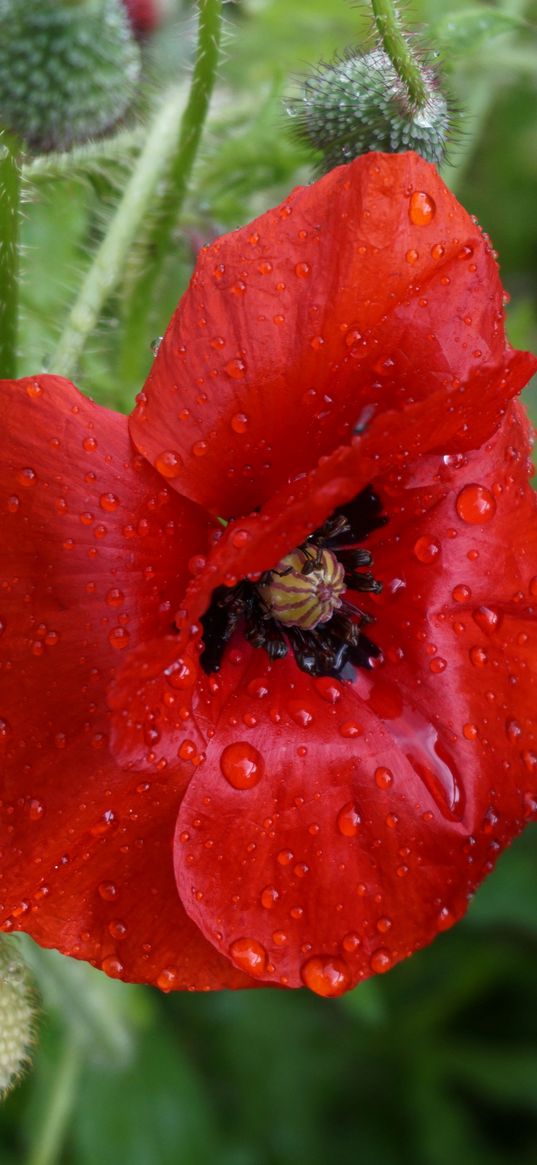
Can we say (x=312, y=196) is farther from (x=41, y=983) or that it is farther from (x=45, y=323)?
(x=41, y=983)

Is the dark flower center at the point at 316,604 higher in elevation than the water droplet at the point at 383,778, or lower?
higher

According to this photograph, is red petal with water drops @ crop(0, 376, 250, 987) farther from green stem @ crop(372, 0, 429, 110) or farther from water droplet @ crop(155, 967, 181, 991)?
green stem @ crop(372, 0, 429, 110)

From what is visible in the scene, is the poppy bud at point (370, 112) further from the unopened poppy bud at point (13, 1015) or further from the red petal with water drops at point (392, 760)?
the unopened poppy bud at point (13, 1015)

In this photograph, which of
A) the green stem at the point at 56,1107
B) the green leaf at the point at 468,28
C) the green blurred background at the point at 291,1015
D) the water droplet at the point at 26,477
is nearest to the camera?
the water droplet at the point at 26,477

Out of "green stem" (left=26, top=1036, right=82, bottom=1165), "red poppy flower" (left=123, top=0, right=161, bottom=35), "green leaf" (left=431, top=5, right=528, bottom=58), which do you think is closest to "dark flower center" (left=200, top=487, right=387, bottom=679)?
"green leaf" (left=431, top=5, right=528, bottom=58)

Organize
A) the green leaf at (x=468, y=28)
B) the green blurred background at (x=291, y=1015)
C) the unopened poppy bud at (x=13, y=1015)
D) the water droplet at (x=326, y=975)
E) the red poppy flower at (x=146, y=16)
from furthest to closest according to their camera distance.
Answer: the green blurred background at (x=291, y=1015) < the red poppy flower at (x=146, y=16) < the green leaf at (x=468, y=28) < the unopened poppy bud at (x=13, y=1015) < the water droplet at (x=326, y=975)

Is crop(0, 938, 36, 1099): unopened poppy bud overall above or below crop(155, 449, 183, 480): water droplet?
below

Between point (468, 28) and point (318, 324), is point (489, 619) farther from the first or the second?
point (468, 28)

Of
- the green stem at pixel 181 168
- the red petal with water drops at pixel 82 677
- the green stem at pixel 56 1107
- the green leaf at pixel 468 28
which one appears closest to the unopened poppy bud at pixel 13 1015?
the red petal with water drops at pixel 82 677
